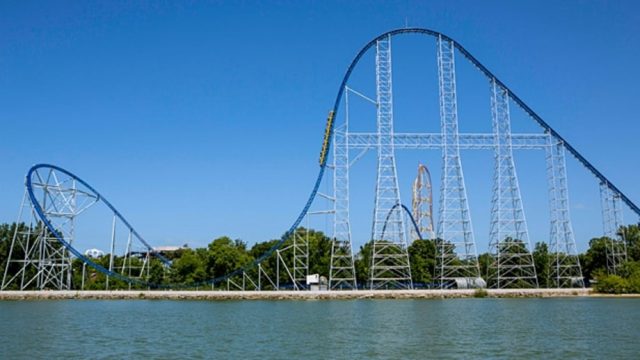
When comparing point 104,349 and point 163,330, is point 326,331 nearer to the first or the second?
point 163,330

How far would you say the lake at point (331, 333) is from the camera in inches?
623

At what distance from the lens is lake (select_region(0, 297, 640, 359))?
1583cm

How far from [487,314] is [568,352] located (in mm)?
11358

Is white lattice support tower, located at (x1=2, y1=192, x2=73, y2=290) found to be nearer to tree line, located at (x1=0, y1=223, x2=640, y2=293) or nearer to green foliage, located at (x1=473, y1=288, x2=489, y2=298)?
tree line, located at (x1=0, y1=223, x2=640, y2=293)

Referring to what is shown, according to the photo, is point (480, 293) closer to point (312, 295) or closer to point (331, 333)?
point (312, 295)

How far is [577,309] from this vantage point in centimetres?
2919

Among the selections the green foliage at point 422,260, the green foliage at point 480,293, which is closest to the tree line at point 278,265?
A: the green foliage at point 422,260

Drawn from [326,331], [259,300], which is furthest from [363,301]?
[326,331]

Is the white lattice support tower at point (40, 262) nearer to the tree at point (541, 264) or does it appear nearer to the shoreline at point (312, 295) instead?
the shoreline at point (312, 295)

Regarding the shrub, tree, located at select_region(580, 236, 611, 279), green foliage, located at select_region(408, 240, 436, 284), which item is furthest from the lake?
tree, located at select_region(580, 236, 611, 279)

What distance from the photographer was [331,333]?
19.9 metres

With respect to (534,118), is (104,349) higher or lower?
lower

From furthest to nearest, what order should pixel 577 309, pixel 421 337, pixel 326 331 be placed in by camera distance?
pixel 577 309 < pixel 326 331 < pixel 421 337

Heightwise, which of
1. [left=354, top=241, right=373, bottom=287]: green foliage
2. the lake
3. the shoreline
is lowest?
the lake
